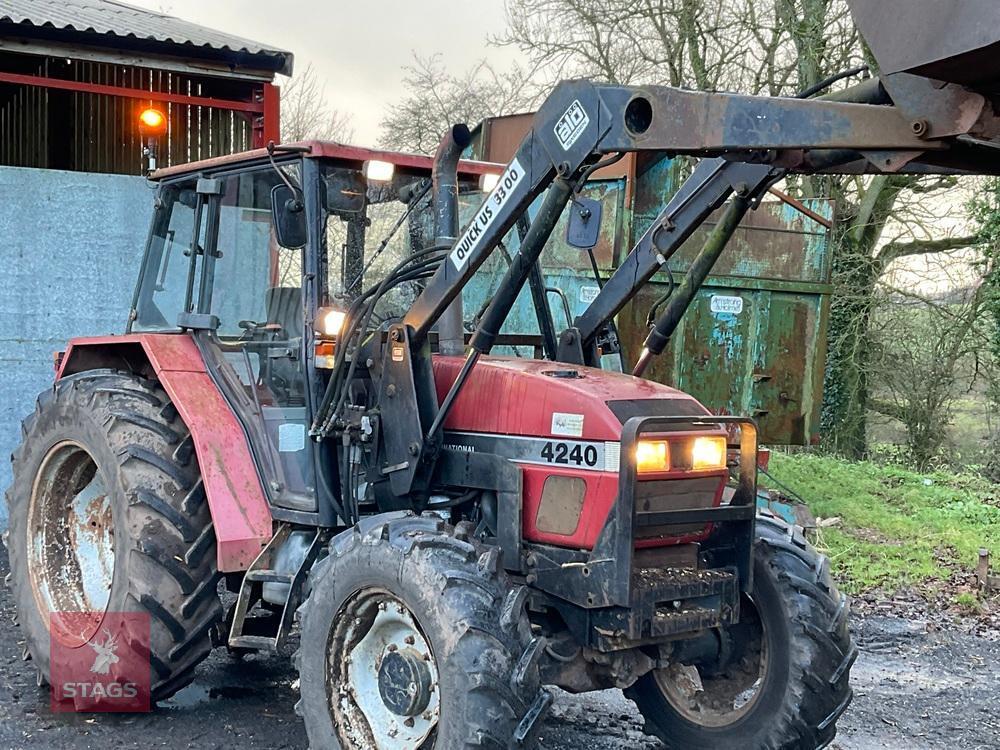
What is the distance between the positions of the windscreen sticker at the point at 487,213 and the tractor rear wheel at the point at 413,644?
2.97ft

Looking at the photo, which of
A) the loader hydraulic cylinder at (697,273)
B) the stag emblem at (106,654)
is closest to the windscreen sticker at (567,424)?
the loader hydraulic cylinder at (697,273)

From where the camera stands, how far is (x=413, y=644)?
11.2ft

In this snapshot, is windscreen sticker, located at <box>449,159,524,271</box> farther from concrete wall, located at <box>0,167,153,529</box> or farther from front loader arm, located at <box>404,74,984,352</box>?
concrete wall, located at <box>0,167,153,529</box>

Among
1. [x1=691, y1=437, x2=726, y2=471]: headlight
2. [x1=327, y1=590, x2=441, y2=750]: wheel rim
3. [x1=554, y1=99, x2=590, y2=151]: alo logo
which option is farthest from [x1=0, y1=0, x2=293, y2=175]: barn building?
[x1=691, y1=437, x2=726, y2=471]: headlight

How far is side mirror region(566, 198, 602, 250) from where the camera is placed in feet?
12.3

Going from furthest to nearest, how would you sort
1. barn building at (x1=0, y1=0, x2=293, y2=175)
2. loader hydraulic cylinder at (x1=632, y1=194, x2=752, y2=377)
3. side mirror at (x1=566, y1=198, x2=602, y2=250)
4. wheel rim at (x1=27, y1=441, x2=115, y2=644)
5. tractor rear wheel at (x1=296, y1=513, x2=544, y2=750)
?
barn building at (x1=0, y1=0, x2=293, y2=175) < wheel rim at (x1=27, y1=441, x2=115, y2=644) < loader hydraulic cylinder at (x1=632, y1=194, x2=752, y2=377) < side mirror at (x1=566, y1=198, x2=602, y2=250) < tractor rear wheel at (x1=296, y1=513, x2=544, y2=750)

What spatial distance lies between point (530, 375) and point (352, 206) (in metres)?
0.99

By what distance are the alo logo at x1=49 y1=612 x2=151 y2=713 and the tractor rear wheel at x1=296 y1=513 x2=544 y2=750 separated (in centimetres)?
90

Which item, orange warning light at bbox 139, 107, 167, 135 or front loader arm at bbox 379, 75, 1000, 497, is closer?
front loader arm at bbox 379, 75, 1000, 497

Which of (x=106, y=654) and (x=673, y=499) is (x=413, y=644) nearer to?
(x=673, y=499)

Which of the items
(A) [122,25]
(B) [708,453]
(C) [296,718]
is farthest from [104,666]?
(A) [122,25]

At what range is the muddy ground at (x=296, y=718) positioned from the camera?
163 inches

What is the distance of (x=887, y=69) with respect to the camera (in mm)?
2676

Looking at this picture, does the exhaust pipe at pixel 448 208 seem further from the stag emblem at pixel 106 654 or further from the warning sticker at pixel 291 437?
the stag emblem at pixel 106 654
